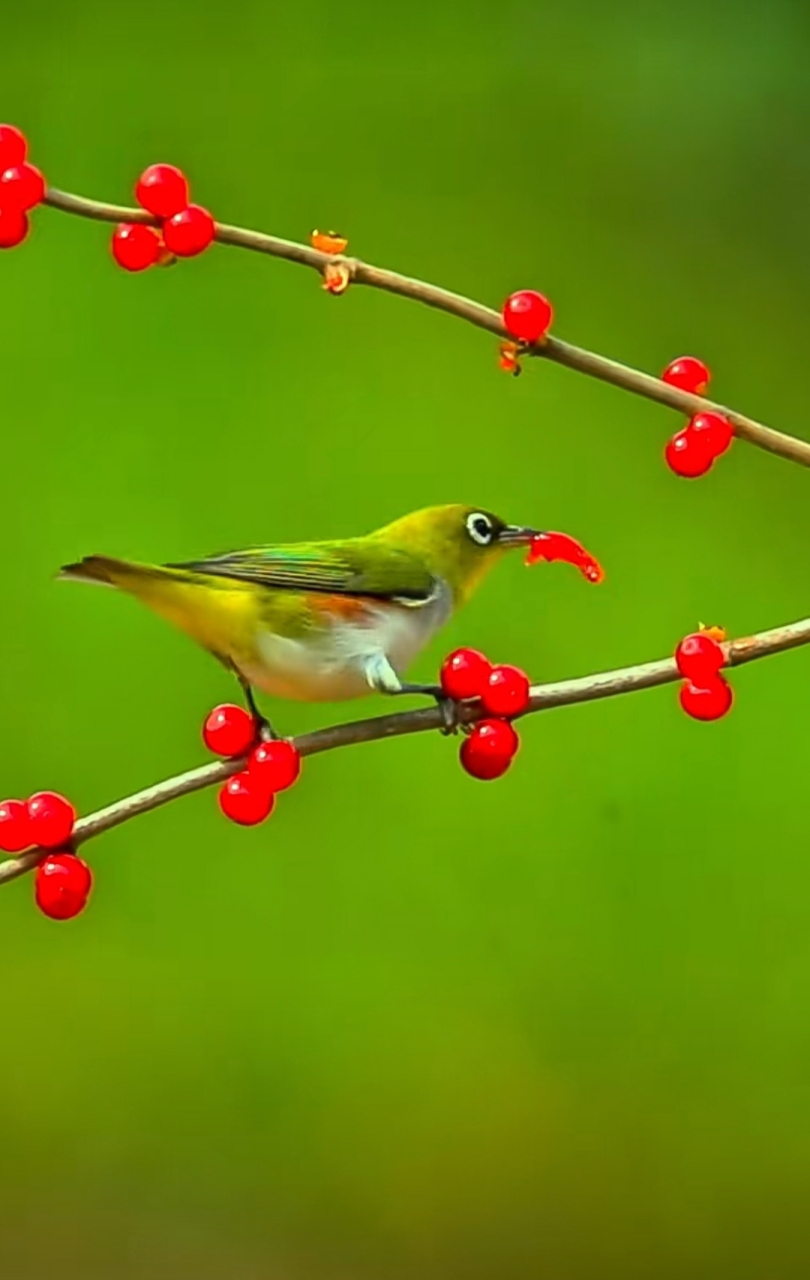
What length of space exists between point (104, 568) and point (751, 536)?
730mm

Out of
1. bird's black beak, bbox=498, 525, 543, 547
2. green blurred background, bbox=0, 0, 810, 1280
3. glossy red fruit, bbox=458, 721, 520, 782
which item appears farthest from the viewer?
green blurred background, bbox=0, 0, 810, 1280

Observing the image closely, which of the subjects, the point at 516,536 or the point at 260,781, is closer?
the point at 260,781

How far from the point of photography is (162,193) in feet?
2.24

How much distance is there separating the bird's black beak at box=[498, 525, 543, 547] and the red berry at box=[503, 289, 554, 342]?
0.64ft

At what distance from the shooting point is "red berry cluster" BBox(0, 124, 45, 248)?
0.67 meters

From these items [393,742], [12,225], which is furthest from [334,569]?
[393,742]

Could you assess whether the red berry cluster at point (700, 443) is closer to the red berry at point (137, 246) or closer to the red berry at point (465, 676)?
the red berry at point (465, 676)

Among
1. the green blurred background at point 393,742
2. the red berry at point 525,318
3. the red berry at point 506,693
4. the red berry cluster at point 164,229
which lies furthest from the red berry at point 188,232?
the green blurred background at point 393,742

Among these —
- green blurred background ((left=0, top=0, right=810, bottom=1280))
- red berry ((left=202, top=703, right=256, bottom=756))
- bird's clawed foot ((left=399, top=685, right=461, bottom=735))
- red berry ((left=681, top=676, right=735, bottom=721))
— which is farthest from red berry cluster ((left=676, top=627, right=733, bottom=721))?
green blurred background ((left=0, top=0, right=810, bottom=1280))

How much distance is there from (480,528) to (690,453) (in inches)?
7.6

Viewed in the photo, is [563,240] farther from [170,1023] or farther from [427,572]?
[170,1023]

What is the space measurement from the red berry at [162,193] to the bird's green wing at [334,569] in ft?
0.62

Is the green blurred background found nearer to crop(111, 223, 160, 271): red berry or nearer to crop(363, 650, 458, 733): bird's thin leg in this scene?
crop(363, 650, 458, 733): bird's thin leg

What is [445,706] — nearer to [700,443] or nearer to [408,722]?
[408,722]
